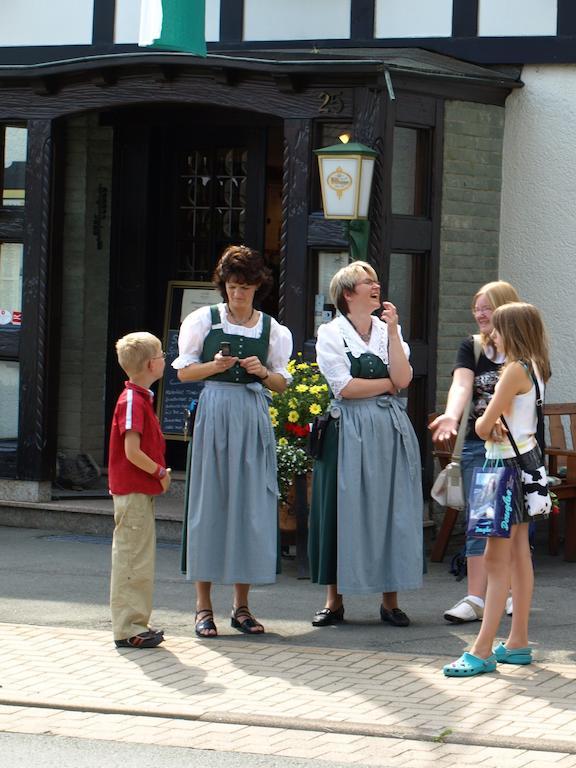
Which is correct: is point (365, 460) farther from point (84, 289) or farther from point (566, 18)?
point (84, 289)

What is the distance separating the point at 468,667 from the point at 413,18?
6.07 meters

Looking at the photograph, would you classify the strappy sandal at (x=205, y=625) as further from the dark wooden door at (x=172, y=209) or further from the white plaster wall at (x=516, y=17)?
the white plaster wall at (x=516, y=17)

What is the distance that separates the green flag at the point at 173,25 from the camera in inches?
387

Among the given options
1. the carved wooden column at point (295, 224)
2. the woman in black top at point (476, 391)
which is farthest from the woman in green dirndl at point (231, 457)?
the carved wooden column at point (295, 224)

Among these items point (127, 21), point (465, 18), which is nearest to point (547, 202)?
point (465, 18)

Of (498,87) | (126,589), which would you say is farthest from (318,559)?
(498,87)

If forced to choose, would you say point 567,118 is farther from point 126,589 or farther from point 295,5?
point 126,589

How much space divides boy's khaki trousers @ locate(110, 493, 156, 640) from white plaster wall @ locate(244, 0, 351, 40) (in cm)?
534

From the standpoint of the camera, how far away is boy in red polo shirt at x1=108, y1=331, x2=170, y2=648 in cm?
757

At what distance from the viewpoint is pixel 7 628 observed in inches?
314

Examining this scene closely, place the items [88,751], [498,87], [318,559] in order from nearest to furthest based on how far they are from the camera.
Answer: [88,751] → [318,559] → [498,87]

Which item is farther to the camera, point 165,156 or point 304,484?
point 165,156

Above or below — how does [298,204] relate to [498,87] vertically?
below

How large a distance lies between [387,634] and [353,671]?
92 centimetres
